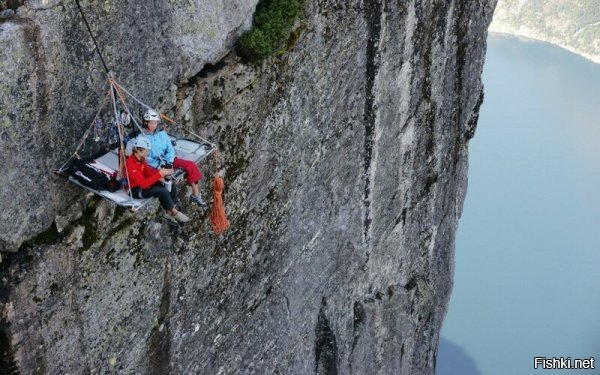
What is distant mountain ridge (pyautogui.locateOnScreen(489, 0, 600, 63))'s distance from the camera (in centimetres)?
7369

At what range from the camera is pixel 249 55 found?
23.3 feet

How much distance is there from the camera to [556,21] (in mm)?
77500

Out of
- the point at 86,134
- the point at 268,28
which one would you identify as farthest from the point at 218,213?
the point at 268,28

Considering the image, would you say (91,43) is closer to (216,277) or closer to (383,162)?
(216,277)

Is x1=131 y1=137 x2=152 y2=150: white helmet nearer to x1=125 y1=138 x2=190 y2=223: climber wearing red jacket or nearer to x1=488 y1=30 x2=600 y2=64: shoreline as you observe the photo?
x1=125 y1=138 x2=190 y2=223: climber wearing red jacket

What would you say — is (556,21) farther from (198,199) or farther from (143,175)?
(143,175)

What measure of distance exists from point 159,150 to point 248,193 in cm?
190

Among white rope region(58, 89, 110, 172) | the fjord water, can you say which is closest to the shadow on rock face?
the fjord water

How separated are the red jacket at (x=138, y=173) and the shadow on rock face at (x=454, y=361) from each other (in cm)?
2749

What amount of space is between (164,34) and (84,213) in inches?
67.4

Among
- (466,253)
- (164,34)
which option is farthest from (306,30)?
(466,253)

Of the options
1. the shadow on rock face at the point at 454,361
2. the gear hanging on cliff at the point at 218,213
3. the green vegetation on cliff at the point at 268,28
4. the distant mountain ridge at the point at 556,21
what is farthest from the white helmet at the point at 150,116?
the distant mountain ridge at the point at 556,21

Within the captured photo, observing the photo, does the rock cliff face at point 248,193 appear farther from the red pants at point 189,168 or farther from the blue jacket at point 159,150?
the red pants at point 189,168

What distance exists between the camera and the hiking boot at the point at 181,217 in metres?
6.30
